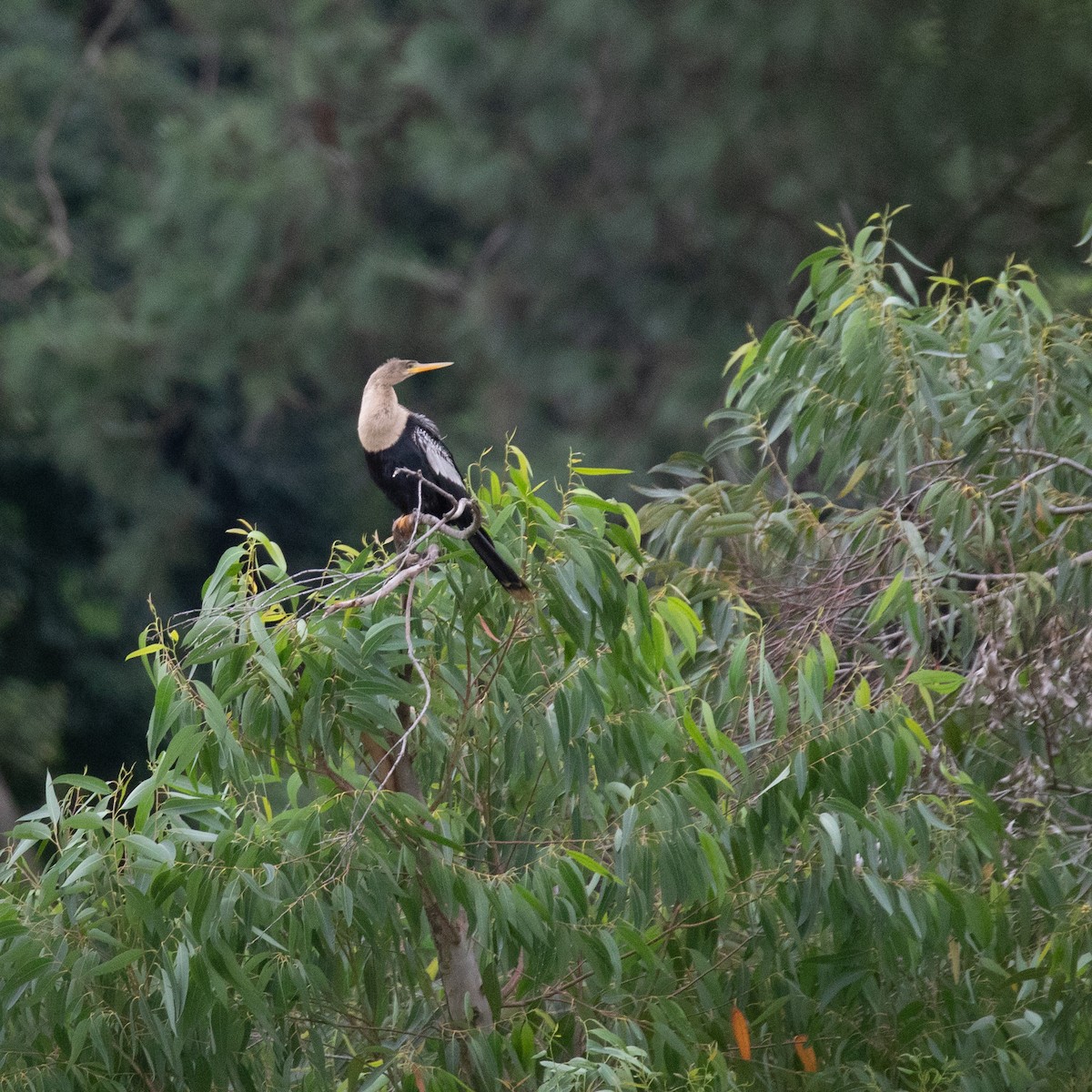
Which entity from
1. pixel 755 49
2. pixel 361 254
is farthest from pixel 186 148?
pixel 755 49

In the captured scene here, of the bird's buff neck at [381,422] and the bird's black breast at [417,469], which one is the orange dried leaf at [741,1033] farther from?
the bird's buff neck at [381,422]

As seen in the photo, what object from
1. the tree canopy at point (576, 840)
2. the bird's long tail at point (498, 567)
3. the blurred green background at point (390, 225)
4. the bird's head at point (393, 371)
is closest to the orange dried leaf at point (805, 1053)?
the tree canopy at point (576, 840)

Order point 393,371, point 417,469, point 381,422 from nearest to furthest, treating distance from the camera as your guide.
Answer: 1. point 417,469
2. point 381,422
3. point 393,371

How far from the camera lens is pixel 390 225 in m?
9.31

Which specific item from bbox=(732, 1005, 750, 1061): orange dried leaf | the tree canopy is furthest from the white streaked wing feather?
bbox=(732, 1005, 750, 1061): orange dried leaf

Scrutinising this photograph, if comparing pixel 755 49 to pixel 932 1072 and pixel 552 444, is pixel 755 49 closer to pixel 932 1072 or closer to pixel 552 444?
pixel 552 444

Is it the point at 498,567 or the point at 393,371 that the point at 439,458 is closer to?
the point at 393,371

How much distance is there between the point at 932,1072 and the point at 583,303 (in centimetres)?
513

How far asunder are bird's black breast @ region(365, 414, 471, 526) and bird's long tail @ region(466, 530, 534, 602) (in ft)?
2.89

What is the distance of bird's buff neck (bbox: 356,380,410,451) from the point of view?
3427 millimetres

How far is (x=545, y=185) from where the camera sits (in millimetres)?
7285

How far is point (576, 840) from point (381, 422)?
1.42m

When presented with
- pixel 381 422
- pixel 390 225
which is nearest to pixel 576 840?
pixel 381 422

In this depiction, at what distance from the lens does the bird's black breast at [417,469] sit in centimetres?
326
